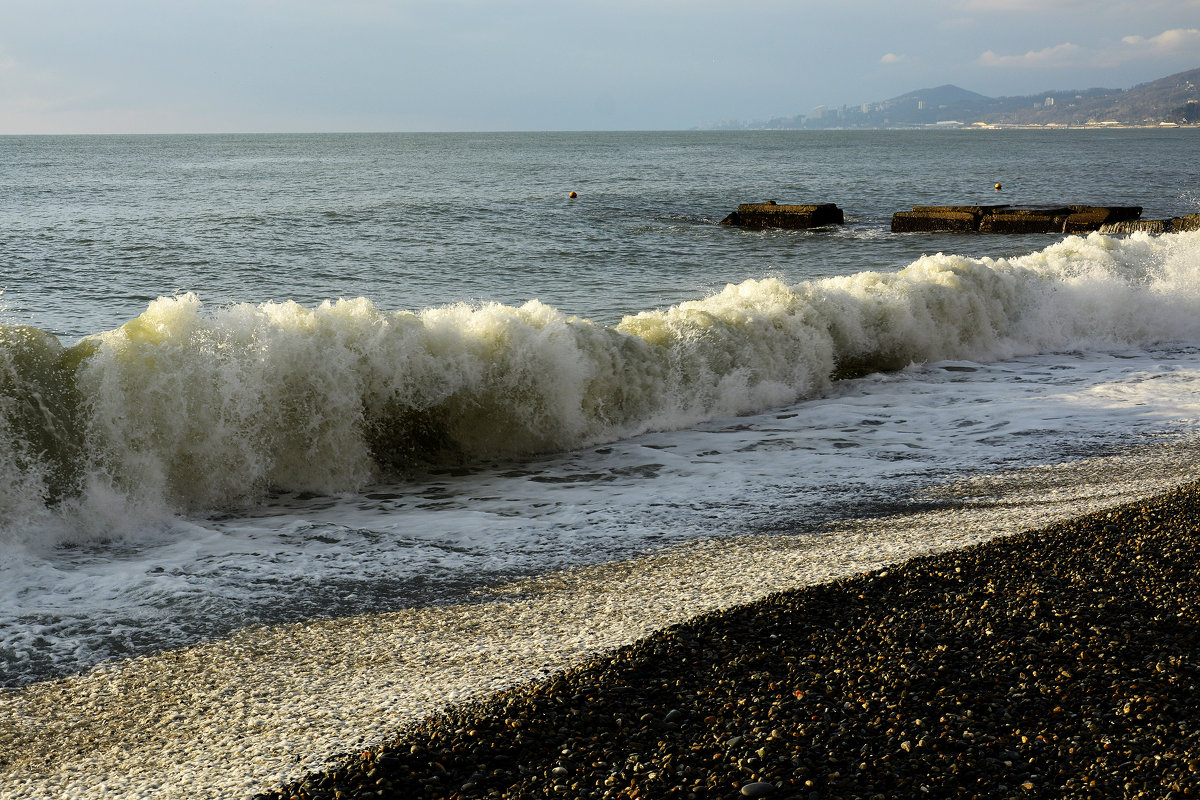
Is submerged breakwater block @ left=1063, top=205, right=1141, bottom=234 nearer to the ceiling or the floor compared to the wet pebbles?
nearer to the ceiling

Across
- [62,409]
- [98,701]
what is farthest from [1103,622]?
[62,409]

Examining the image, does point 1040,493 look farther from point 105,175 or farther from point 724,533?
point 105,175

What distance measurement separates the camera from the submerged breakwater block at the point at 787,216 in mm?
29578

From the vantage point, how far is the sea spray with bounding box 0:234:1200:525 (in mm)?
6863

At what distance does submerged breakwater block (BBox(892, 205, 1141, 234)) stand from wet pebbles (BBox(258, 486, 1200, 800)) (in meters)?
26.0

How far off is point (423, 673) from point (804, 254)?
2193 cm

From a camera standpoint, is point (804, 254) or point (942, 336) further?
point (804, 254)

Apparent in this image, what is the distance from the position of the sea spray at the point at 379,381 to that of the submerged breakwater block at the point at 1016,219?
57.0ft

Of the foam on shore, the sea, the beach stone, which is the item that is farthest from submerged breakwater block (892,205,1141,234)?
the beach stone

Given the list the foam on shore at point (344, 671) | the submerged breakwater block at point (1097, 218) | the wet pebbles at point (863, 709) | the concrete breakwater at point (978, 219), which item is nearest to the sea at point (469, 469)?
the foam on shore at point (344, 671)

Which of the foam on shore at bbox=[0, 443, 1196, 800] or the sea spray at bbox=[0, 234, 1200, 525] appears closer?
the foam on shore at bbox=[0, 443, 1196, 800]

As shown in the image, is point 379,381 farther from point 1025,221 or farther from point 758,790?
point 1025,221

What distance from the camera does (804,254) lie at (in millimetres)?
24391

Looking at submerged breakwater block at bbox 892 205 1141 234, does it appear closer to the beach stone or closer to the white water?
the white water
